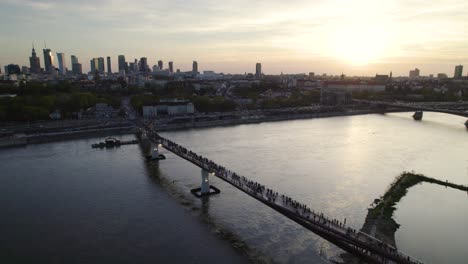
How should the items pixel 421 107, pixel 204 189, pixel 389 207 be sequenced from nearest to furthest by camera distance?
pixel 389 207
pixel 204 189
pixel 421 107

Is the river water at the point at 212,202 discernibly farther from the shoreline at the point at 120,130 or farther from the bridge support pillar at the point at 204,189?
the shoreline at the point at 120,130

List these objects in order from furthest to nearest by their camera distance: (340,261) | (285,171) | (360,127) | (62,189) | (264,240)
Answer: (360,127), (285,171), (62,189), (264,240), (340,261)

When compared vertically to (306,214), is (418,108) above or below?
above

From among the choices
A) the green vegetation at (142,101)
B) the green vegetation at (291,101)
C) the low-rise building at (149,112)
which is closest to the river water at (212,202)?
the low-rise building at (149,112)

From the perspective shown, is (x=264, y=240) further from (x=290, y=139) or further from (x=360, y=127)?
(x=360, y=127)

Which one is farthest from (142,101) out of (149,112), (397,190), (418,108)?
(418,108)

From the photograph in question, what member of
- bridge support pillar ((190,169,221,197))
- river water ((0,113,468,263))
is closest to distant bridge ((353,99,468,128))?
river water ((0,113,468,263))

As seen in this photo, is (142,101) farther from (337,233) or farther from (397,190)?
(337,233)

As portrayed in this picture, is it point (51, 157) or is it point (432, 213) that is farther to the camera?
point (51, 157)

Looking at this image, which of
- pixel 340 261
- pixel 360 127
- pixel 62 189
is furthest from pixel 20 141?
pixel 360 127
